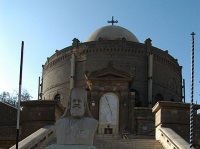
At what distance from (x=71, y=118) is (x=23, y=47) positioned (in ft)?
20.8

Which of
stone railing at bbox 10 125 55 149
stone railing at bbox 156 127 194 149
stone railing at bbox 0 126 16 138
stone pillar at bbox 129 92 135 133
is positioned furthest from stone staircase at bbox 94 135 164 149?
stone pillar at bbox 129 92 135 133

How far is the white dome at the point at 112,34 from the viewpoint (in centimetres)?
5630

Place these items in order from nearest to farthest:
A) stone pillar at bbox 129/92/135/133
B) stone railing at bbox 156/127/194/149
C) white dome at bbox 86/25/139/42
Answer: stone railing at bbox 156/127/194/149 → stone pillar at bbox 129/92/135/133 → white dome at bbox 86/25/139/42

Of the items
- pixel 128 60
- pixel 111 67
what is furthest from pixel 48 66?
pixel 111 67

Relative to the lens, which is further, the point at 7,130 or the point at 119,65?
the point at 119,65

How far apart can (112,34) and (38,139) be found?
128ft

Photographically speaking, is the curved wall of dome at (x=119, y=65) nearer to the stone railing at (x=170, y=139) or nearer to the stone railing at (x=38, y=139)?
the stone railing at (x=170, y=139)

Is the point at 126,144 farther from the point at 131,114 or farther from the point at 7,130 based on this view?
the point at 131,114

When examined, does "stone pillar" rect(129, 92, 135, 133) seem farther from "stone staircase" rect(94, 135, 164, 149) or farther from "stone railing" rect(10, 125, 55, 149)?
"stone staircase" rect(94, 135, 164, 149)

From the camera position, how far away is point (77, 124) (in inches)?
459

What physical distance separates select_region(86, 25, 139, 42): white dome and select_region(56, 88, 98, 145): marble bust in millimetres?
44022

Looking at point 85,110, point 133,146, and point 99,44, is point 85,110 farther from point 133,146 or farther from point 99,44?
point 99,44

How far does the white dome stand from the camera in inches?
2217

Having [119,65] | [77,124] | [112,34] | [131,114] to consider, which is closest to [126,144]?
[77,124]
